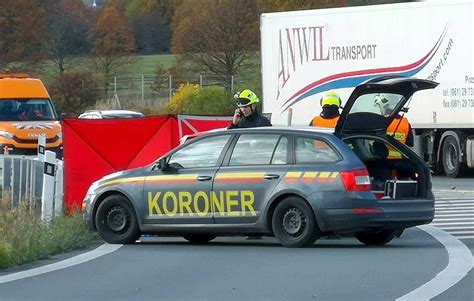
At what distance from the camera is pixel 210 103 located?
154 ft

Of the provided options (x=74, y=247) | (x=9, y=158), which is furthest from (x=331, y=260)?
(x=9, y=158)

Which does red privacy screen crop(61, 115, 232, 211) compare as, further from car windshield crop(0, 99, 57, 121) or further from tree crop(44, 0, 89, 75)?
tree crop(44, 0, 89, 75)

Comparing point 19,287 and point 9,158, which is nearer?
point 19,287

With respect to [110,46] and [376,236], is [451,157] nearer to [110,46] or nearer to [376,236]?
[376,236]

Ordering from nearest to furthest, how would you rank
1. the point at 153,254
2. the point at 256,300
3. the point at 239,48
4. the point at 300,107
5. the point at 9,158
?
the point at 256,300 → the point at 153,254 → the point at 9,158 → the point at 300,107 → the point at 239,48

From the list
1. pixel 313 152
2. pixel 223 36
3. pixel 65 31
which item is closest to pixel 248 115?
pixel 313 152

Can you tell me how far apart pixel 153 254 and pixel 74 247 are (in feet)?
4.08

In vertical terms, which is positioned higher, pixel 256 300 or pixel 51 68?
pixel 51 68

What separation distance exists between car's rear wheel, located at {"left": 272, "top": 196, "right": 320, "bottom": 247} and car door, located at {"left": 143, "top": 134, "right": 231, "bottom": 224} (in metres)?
0.92

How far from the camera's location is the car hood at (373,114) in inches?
599

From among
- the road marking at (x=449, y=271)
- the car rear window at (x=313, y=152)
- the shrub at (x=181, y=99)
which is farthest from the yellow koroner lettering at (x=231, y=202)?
the shrub at (x=181, y=99)

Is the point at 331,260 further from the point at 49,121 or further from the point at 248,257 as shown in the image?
the point at 49,121

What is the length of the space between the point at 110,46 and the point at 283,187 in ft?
154

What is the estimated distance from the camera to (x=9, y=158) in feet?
68.7
